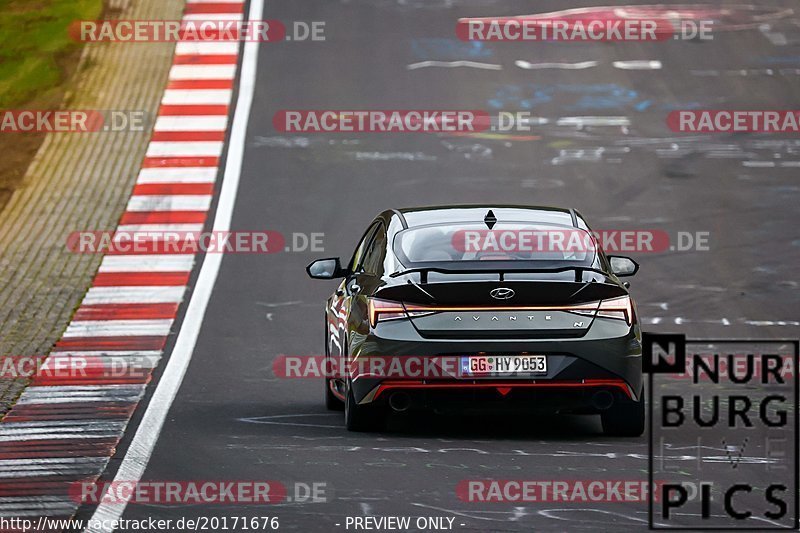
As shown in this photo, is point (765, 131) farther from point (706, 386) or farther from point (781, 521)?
point (781, 521)

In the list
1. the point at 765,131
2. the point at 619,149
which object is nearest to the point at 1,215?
the point at 619,149

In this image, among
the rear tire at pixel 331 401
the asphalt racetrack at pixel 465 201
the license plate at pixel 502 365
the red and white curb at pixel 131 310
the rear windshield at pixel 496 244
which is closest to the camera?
the asphalt racetrack at pixel 465 201

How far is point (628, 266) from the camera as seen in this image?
11.5 m

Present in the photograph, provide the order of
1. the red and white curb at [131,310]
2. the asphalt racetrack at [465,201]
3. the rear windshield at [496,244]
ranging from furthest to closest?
the rear windshield at [496,244], the red and white curb at [131,310], the asphalt racetrack at [465,201]

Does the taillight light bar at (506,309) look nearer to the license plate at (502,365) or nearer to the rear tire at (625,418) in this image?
the license plate at (502,365)

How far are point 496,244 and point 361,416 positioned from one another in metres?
1.42

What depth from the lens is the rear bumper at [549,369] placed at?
10125 millimetres

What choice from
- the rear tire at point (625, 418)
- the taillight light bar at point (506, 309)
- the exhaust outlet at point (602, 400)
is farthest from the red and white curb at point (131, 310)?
the rear tire at point (625, 418)

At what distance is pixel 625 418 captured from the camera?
10492mm

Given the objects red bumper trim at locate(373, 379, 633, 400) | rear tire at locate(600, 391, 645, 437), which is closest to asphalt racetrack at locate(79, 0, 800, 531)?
rear tire at locate(600, 391, 645, 437)

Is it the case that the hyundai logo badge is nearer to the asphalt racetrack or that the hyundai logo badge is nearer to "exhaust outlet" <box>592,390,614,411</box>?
"exhaust outlet" <box>592,390,614,411</box>

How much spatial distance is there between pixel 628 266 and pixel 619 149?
10.6 meters

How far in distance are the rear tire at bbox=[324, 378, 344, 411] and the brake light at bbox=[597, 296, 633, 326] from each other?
96.8 inches

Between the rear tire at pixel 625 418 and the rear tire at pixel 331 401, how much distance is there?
2.21m
